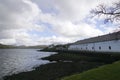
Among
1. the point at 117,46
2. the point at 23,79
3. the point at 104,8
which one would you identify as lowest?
the point at 23,79

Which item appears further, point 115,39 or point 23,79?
point 115,39

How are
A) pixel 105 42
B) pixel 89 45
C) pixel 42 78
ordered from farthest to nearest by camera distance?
pixel 89 45 < pixel 105 42 < pixel 42 78

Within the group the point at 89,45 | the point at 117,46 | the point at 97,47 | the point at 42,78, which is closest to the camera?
the point at 42,78

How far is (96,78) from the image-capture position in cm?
1448

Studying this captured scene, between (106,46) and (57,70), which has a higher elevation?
(106,46)

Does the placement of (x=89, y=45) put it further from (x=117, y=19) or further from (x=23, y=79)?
(x=117, y=19)

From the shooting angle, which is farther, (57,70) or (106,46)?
(106,46)

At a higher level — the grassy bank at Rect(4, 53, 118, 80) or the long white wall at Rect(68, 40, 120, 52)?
the long white wall at Rect(68, 40, 120, 52)

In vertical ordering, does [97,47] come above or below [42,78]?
above

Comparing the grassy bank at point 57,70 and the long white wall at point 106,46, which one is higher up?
the long white wall at point 106,46

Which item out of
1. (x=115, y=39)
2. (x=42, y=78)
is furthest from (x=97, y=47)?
(x=42, y=78)

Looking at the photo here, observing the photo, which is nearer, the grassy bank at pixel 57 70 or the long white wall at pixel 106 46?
the grassy bank at pixel 57 70

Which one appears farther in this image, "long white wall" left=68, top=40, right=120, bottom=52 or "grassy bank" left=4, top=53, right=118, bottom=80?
"long white wall" left=68, top=40, right=120, bottom=52

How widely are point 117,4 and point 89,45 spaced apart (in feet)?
188
